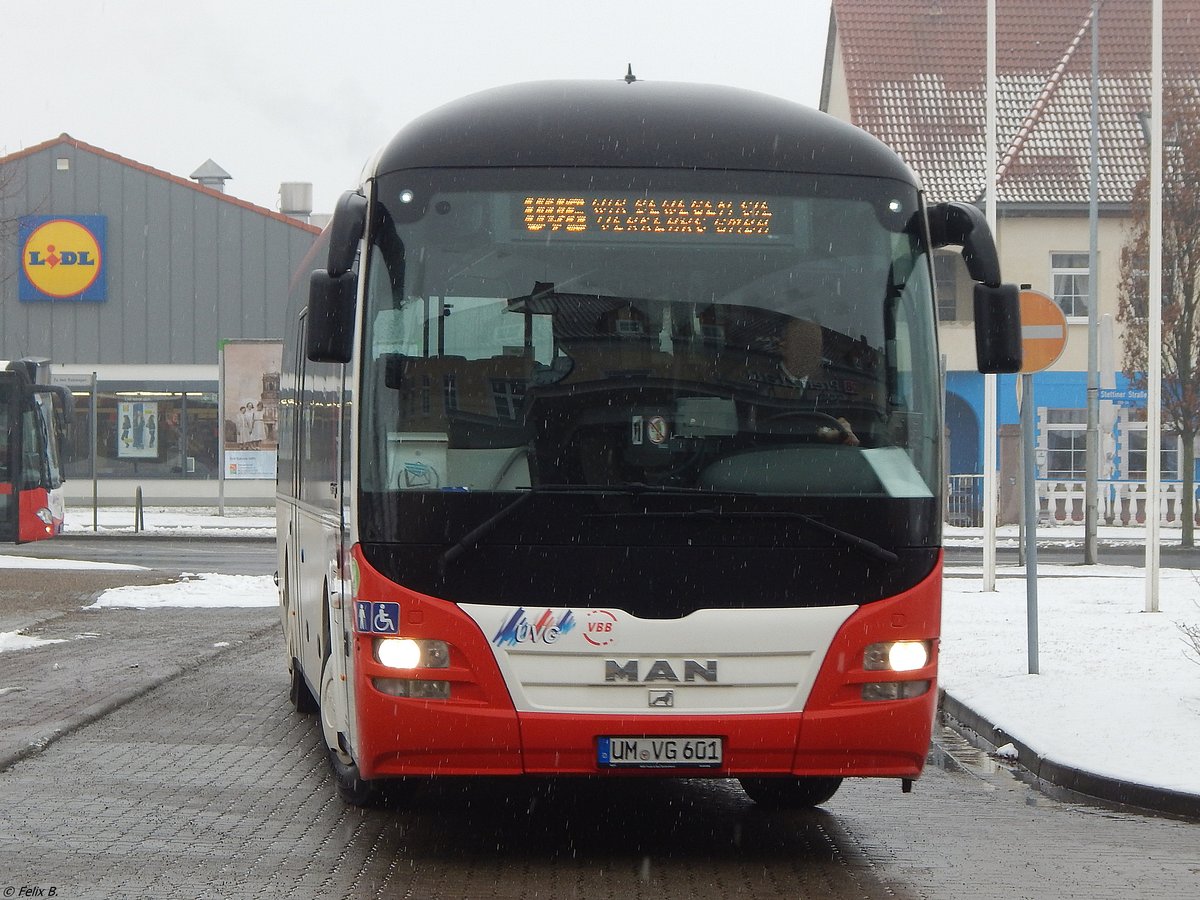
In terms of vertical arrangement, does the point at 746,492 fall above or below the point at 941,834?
above

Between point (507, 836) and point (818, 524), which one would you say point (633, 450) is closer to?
point (818, 524)

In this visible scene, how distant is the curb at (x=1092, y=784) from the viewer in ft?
27.5

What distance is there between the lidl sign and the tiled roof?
741 inches

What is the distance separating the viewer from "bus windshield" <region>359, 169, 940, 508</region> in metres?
6.96

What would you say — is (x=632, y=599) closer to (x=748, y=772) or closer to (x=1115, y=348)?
(x=748, y=772)

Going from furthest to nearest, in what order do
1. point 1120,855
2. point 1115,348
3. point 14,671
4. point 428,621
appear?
1. point 1115,348
2. point 14,671
3. point 1120,855
4. point 428,621

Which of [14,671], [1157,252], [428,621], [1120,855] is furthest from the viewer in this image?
[1157,252]

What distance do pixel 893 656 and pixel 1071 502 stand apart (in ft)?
110

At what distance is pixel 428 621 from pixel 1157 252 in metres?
12.4

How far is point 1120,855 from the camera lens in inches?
291

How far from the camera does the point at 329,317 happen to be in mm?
7145

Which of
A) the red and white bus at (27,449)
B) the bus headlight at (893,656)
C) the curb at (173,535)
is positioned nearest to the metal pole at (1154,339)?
the bus headlight at (893,656)

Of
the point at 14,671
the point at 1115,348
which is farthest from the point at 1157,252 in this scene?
the point at 1115,348

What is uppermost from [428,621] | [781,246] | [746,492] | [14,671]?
[781,246]
